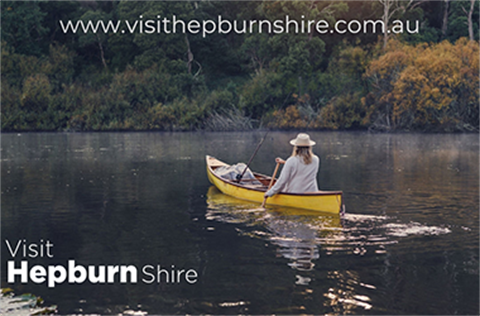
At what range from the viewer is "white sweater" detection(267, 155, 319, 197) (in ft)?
49.2

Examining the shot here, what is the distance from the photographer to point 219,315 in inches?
318

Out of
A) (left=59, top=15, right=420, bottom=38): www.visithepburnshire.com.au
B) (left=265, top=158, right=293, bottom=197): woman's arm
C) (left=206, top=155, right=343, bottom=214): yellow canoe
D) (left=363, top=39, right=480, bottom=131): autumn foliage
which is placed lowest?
(left=206, top=155, right=343, bottom=214): yellow canoe

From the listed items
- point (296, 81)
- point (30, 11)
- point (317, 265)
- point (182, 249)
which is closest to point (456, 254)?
point (317, 265)

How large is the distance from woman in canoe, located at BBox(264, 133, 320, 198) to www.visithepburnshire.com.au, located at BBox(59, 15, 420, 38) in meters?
45.8

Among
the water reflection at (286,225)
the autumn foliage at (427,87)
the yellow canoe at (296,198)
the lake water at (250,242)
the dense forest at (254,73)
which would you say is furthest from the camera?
the dense forest at (254,73)

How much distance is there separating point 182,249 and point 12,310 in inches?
157

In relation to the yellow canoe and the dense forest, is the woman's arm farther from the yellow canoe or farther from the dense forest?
the dense forest

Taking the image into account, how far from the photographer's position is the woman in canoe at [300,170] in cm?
1488

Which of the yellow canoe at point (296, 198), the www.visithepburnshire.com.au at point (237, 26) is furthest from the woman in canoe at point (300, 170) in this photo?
the www.visithepburnshire.com.au at point (237, 26)

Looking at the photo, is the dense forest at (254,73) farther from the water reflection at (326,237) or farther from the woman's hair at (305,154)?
the water reflection at (326,237)

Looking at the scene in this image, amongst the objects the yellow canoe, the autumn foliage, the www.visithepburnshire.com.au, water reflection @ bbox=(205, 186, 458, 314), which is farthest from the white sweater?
the www.visithepburnshire.com.au

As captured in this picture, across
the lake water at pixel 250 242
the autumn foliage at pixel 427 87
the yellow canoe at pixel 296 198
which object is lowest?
the lake water at pixel 250 242

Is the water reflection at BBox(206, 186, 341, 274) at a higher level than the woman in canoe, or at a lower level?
lower

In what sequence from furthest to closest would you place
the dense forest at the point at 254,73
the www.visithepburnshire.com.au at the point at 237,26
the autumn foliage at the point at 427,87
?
the www.visithepburnshire.com.au at the point at 237,26 → the dense forest at the point at 254,73 → the autumn foliage at the point at 427,87
